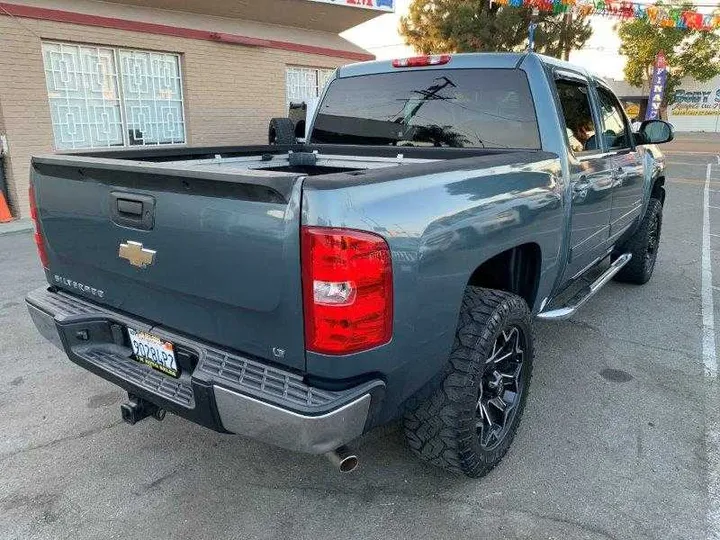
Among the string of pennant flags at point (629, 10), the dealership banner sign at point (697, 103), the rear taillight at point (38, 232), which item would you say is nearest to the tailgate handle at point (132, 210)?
the rear taillight at point (38, 232)

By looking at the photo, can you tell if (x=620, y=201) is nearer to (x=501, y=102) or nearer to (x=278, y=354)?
(x=501, y=102)

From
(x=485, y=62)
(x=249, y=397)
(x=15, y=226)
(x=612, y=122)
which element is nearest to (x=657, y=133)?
(x=612, y=122)

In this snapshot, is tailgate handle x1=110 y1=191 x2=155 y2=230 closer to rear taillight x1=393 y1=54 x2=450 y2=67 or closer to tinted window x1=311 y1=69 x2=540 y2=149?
tinted window x1=311 y1=69 x2=540 y2=149

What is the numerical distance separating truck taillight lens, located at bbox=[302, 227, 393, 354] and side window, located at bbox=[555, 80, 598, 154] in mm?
2002

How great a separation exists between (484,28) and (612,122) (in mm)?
17742

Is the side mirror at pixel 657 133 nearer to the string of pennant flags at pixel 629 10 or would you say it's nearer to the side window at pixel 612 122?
the side window at pixel 612 122

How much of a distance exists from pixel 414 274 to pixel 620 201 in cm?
295

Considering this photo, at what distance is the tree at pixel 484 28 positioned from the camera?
66.5 feet

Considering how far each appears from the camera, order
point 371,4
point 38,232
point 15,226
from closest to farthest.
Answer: point 38,232 → point 15,226 → point 371,4

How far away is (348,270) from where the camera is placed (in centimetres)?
185

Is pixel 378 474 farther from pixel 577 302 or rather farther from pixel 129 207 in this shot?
pixel 577 302

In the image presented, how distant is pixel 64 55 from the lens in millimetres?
9312

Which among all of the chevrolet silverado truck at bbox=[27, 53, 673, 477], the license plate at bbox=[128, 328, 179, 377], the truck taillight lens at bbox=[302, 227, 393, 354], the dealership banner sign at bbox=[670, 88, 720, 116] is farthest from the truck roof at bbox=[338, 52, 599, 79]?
the dealership banner sign at bbox=[670, 88, 720, 116]

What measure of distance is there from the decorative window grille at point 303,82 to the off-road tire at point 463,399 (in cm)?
1138
